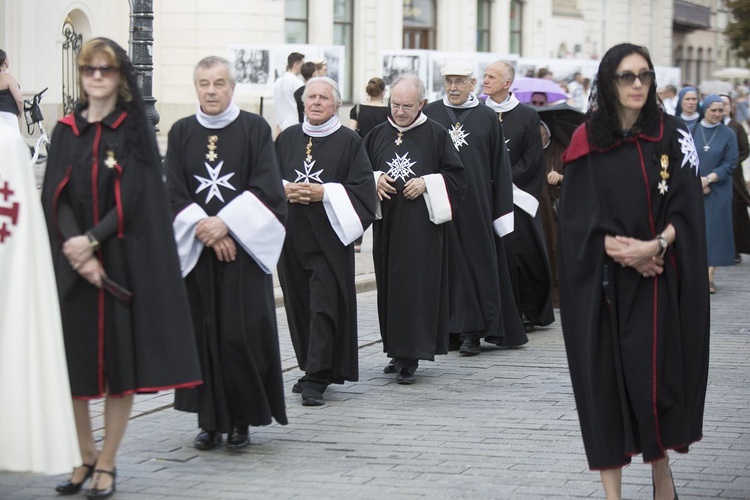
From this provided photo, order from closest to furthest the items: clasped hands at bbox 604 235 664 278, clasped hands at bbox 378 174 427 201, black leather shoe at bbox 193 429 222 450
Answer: clasped hands at bbox 604 235 664 278
black leather shoe at bbox 193 429 222 450
clasped hands at bbox 378 174 427 201

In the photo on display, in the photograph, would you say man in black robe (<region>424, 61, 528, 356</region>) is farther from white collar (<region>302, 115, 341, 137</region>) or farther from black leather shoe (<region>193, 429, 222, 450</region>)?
black leather shoe (<region>193, 429, 222, 450</region>)

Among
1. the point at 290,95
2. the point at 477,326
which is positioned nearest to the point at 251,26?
the point at 290,95

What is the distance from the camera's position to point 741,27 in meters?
42.4

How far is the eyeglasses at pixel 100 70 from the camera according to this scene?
5867mm

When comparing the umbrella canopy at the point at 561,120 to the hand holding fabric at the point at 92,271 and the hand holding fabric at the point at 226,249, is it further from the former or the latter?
the hand holding fabric at the point at 92,271

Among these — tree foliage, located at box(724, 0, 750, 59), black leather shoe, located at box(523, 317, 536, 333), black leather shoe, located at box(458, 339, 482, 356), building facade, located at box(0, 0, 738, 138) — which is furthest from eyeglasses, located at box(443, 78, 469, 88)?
tree foliage, located at box(724, 0, 750, 59)

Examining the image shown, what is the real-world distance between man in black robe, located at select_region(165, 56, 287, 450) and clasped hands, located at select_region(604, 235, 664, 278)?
2.00m

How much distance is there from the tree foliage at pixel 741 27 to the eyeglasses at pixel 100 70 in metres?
37.6

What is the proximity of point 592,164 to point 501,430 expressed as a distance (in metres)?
2.37

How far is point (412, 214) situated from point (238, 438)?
2.42 m

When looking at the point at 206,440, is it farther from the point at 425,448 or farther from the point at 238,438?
the point at 425,448

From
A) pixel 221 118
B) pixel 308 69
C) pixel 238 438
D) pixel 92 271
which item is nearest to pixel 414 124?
pixel 221 118

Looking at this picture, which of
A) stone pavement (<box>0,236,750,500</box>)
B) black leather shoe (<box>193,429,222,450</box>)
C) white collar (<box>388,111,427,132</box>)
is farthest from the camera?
white collar (<box>388,111,427,132</box>)

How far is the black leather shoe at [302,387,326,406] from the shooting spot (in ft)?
26.8
